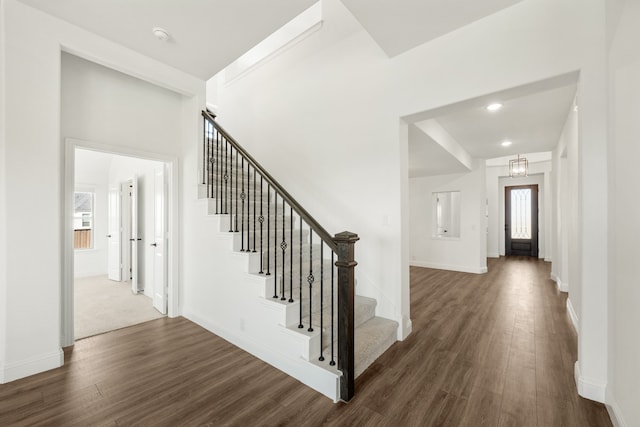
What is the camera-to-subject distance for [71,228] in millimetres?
2887

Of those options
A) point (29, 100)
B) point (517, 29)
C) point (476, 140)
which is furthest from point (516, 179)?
point (29, 100)

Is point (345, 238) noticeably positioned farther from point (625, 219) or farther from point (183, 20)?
point (183, 20)

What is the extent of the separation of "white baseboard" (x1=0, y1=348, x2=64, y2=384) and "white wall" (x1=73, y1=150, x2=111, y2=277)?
16.1ft

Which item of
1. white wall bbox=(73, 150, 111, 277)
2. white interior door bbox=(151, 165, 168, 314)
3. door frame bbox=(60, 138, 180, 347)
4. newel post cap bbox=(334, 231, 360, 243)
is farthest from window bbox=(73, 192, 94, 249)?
newel post cap bbox=(334, 231, 360, 243)

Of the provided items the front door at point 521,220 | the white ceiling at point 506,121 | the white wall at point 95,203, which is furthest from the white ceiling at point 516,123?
the white wall at point 95,203

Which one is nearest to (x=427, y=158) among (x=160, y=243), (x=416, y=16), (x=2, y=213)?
(x=416, y=16)

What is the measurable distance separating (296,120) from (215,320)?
3.03 metres

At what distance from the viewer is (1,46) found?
2.25m

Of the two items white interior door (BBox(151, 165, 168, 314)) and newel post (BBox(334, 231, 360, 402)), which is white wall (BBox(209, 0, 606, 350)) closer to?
newel post (BBox(334, 231, 360, 402))

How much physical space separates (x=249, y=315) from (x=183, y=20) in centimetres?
300

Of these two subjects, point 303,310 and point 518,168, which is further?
point 518,168

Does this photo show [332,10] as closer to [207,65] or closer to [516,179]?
[207,65]

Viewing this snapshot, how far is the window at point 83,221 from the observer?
21.5 feet

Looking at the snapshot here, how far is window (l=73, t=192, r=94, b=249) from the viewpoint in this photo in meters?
6.56
